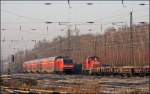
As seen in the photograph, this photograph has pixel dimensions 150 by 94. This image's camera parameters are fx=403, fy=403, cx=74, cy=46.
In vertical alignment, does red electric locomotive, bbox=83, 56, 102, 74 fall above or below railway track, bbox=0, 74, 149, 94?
below

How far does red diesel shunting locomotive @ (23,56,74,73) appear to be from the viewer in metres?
53.5

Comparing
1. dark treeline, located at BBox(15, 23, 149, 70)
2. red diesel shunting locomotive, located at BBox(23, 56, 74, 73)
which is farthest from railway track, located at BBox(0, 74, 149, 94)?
red diesel shunting locomotive, located at BBox(23, 56, 74, 73)

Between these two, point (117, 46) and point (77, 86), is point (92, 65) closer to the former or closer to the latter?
point (117, 46)

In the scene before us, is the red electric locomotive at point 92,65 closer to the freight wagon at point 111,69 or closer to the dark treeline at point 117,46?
the freight wagon at point 111,69

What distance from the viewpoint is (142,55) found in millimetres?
50781

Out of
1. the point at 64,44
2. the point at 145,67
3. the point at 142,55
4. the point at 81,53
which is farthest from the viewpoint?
the point at 64,44

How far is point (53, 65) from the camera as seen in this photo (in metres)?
56.7

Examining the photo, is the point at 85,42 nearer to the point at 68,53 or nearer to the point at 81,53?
the point at 81,53

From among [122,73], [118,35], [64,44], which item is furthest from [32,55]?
[122,73]

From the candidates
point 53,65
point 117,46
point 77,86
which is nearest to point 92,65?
point 117,46

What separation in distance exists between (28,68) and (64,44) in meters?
9.32

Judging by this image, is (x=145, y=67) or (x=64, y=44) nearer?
(x=145, y=67)

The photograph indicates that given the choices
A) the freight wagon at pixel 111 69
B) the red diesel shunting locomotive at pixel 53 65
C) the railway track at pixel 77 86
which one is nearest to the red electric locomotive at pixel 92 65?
the freight wagon at pixel 111 69

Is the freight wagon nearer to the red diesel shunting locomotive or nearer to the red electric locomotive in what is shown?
the red electric locomotive
